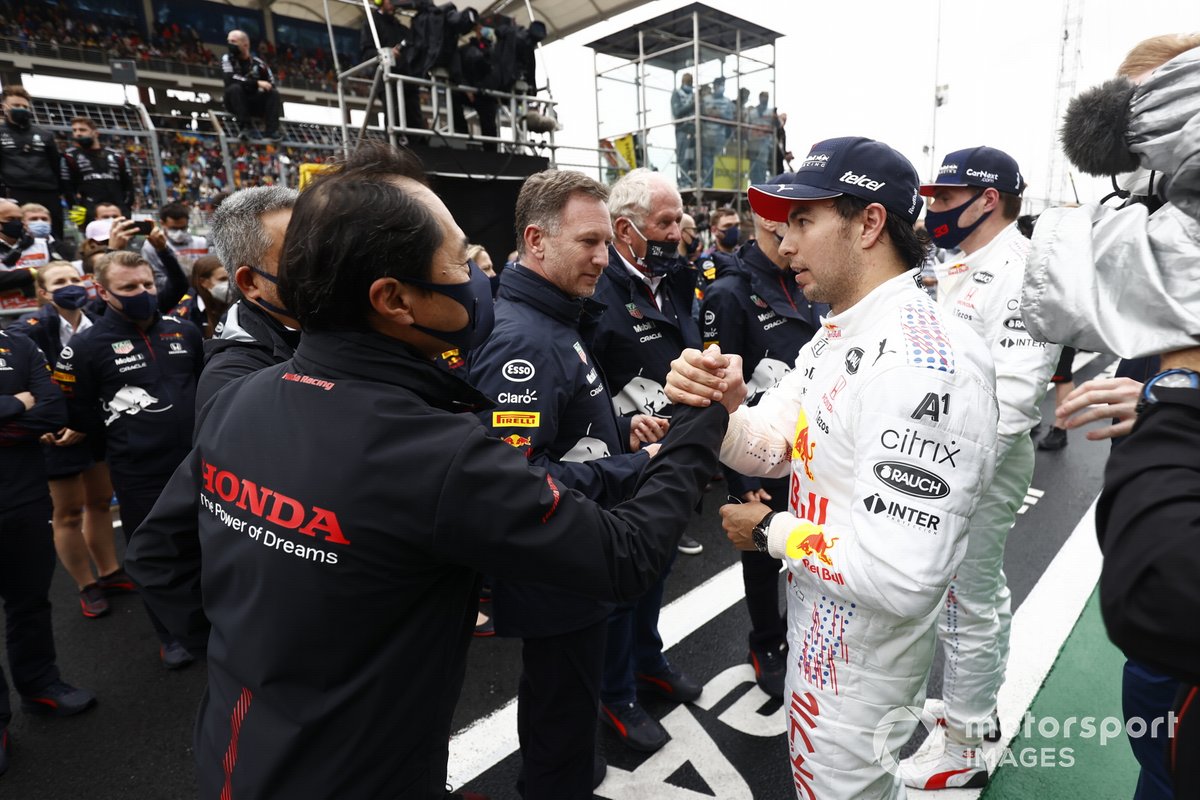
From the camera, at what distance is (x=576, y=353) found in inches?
93.4

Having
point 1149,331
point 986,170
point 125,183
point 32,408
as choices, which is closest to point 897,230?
point 1149,331

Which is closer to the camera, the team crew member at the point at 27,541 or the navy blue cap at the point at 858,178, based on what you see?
the navy blue cap at the point at 858,178

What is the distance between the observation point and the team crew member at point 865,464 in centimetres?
146

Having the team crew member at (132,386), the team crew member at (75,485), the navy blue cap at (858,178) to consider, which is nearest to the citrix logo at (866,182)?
the navy blue cap at (858,178)

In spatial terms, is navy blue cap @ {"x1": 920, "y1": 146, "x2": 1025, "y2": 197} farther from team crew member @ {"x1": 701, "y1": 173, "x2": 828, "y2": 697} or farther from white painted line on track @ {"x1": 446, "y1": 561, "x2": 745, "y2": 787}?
white painted line on track @ {"x1": 446, "y1": 561, "x2": 745, "y2": 787}

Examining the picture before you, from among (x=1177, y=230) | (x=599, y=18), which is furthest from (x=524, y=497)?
(x=599, y=18)

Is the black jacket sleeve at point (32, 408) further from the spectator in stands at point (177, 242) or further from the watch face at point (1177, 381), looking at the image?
the watch face at point (1177, 381)

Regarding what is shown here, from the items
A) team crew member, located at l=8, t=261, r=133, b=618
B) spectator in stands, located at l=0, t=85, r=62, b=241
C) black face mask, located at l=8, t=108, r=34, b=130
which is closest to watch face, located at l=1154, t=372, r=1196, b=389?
team crew member, located at l=8, t=261, r=133, b=618

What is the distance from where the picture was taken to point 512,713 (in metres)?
3.12

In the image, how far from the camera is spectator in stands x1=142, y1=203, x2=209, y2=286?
512cm

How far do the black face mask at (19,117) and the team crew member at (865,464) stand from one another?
955cm

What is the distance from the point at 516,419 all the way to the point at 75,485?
A: 11.7ft

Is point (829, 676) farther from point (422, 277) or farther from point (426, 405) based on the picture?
point (422, 277)

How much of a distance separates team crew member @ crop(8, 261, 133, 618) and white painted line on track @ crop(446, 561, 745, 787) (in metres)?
2.77
